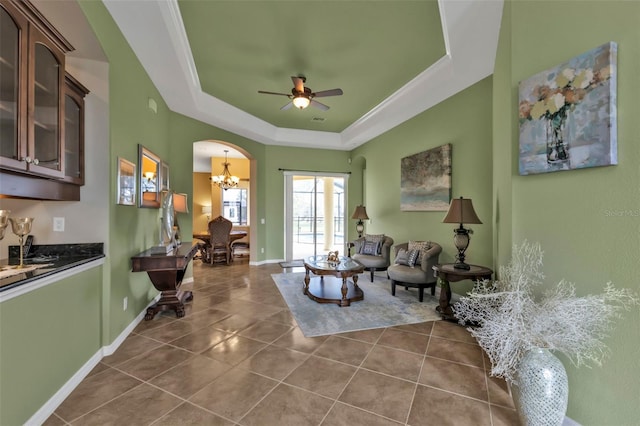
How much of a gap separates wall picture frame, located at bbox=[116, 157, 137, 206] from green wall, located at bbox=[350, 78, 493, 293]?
14.3 ft

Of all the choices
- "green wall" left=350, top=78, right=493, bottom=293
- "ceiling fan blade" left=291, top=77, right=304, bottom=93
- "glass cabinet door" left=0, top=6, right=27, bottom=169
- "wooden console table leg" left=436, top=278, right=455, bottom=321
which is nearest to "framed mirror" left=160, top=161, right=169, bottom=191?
"ceiling fan blade" left=291, top=77, right=304, bottom=93

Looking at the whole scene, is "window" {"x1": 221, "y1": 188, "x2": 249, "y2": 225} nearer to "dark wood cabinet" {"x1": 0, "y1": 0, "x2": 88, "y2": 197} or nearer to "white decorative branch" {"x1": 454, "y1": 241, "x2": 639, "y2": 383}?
"dark wood cabinet" {"x1": 0, "y1": 0, "x2": 88, "y2": 197}

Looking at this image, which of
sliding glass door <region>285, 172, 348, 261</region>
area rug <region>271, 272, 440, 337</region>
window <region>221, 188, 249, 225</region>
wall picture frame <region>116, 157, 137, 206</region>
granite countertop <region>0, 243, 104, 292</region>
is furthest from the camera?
window <region>221, 188, 249, 225</region>

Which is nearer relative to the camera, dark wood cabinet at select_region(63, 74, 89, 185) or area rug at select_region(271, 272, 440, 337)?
dark wood cabinet at select_region(63, 74, 89, 185)

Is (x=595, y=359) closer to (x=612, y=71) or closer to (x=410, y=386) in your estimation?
(x=410, y=386)

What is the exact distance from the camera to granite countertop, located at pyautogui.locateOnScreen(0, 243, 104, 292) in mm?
A: 1651

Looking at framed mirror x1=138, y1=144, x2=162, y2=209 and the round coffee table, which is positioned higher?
framed mirror x1=138, y1=144, x2=162, y2=209

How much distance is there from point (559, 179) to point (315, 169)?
20.6 ft

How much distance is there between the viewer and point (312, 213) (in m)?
7.98

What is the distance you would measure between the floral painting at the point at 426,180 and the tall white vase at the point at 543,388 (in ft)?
10.3

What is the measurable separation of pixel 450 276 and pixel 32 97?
404 centimetres

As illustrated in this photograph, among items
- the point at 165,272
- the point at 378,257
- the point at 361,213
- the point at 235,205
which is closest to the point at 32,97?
the point at 165,272

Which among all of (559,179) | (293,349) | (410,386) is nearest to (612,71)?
(559,179)

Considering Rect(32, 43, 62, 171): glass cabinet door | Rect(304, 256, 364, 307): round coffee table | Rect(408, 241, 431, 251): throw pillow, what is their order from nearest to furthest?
Rect(32, 43, 62, 171): glass cabinet door < Rect(304, 256, 364, 307): round coffee table < Rect(408, 241, 431, 251): throw pillow
